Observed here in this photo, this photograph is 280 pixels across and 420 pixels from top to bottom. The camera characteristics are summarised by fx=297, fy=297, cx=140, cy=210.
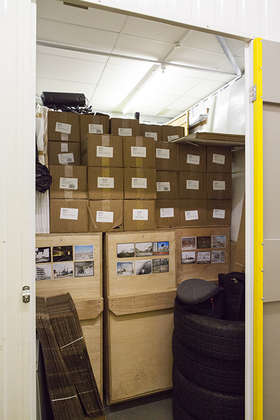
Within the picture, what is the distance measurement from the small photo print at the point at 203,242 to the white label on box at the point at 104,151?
101 centimetres

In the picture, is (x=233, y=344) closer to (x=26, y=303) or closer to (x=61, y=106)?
(x=26, y=303)

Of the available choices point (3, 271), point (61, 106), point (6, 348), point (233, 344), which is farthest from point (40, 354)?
point (61, 106)

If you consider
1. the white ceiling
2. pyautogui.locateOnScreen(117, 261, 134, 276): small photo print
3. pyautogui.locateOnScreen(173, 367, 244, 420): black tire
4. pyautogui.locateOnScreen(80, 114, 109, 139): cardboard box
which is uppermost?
the white ceiling

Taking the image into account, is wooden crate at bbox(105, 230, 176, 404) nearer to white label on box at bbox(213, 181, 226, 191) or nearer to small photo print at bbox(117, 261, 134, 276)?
small photo print at bbox(117, 261, 134, 276)

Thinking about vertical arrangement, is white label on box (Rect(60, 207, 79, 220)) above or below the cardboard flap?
above

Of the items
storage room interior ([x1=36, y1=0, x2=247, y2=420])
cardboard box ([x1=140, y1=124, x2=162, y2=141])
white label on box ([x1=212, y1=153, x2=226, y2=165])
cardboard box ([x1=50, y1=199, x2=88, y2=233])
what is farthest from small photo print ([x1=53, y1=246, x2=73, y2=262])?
white label on box ([x1=212, y1=153, x2=226, y2=165])

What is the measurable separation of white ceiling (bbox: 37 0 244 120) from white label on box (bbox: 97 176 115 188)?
1.17 metres

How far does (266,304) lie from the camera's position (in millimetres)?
1389

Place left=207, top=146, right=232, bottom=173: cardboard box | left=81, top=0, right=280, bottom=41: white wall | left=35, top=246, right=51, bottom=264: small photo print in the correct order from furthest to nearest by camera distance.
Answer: left=207, top=146, right=232, bottom=173: cardboard box, left=35, top=246, right=51, bottom=264: small photo print, left=81, top=0, right=280, bottom=41: white wall

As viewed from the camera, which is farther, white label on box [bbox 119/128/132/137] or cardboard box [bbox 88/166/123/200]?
white label on box [bbox 119/128/132/137]

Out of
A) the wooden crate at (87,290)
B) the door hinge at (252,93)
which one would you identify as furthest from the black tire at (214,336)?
the door hinge at (252,93)

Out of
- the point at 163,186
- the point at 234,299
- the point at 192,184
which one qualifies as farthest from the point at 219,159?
the point at 234,299

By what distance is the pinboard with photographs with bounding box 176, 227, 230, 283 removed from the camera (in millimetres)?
2439

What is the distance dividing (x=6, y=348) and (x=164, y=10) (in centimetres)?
145
